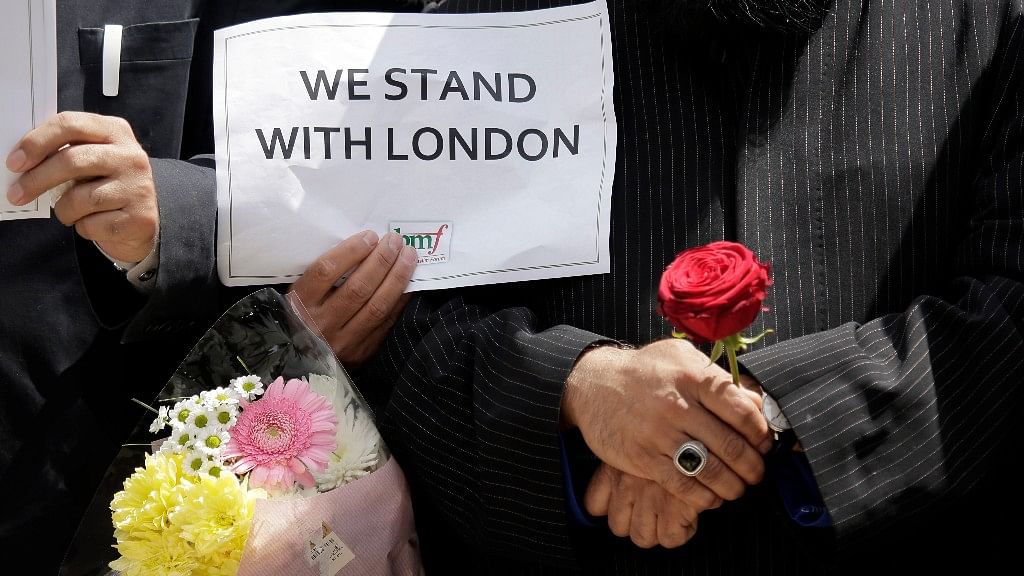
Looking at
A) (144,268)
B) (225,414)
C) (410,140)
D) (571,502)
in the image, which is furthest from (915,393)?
(144,268)

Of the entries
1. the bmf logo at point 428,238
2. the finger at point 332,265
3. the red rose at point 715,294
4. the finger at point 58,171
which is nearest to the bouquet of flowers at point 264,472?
the finger at point 332,265

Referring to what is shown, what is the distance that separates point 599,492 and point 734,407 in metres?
0.29

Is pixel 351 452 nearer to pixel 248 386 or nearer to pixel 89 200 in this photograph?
pixel 248 386


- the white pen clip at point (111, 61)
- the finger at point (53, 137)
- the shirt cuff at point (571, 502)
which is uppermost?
the white pen clip at point (111, 61)

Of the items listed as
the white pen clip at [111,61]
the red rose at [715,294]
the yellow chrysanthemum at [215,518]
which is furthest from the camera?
the white pen clip at [111,61]

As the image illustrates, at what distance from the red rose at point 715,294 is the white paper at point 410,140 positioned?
52 cm

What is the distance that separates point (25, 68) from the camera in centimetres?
178

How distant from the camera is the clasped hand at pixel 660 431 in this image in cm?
160

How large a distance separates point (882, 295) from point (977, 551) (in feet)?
1.53

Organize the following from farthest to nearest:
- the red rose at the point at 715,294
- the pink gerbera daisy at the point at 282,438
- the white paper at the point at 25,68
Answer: the white paper at the point at 25,68, the pink gerbera daisy at the point at 282,438, the red rose at the point at 715,294

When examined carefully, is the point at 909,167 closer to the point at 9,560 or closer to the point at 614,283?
the point at 614,283

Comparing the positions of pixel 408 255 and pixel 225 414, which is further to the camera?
pixel 408 255

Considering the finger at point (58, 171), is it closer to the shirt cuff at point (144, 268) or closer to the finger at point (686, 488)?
the shirt cuff at point (144, 268)

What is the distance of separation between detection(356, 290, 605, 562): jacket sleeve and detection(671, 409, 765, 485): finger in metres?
0.23
